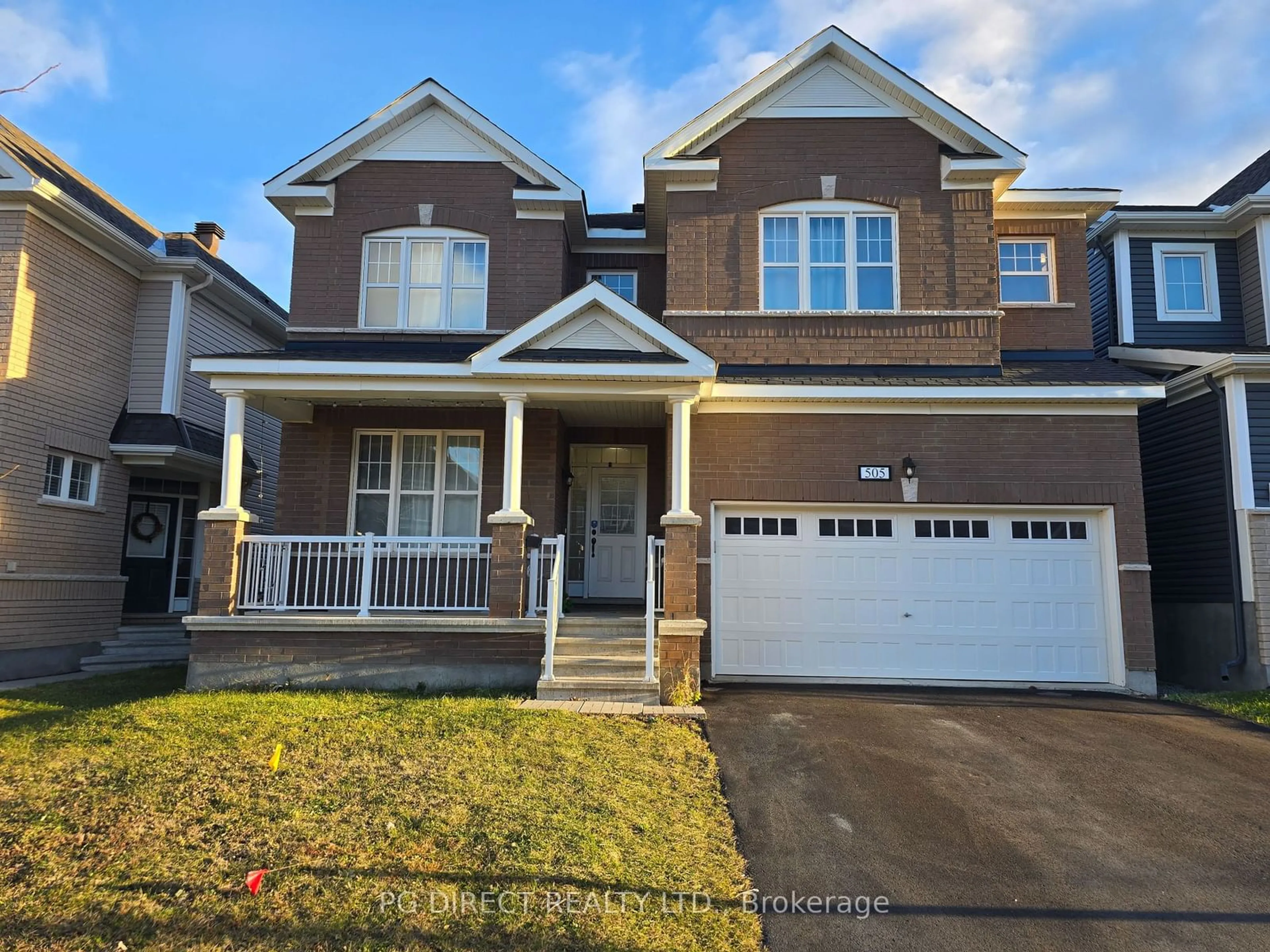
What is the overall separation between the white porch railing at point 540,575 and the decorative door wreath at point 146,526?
718 centimetres

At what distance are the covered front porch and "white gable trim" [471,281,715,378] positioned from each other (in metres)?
0.04

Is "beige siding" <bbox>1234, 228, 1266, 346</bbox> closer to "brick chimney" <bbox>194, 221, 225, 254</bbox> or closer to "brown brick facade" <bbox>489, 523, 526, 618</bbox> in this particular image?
"brown brick facade" <bbox>489, 523, 526, 618</bbox>

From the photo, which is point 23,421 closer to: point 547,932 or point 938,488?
point 547,932

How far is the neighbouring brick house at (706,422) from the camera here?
8.88m

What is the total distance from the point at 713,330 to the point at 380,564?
5439 millimetres

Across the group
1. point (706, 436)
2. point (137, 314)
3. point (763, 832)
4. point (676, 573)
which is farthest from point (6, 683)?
point (763, 832)

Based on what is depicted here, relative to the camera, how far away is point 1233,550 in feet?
32.8

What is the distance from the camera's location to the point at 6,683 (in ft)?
32.1

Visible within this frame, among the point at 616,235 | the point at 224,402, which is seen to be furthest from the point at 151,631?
the point at 616,235

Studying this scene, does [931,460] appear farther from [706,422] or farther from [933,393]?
[706,422]

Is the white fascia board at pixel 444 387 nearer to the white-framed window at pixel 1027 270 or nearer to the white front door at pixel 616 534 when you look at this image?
the white front door at pixel 616 534

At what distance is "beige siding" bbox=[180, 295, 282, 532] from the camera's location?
1291 cm

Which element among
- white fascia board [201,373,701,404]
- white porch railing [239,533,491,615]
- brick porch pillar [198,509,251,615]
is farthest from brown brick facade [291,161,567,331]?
brick porch pillar [198,509,251,615]

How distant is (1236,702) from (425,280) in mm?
11306
